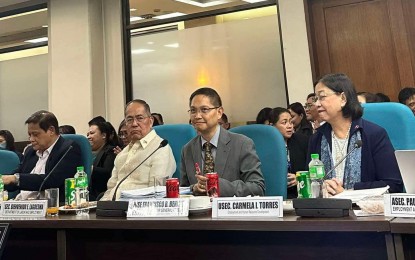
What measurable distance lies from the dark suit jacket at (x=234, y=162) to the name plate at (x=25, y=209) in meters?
0.70

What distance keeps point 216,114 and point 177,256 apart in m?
0.89

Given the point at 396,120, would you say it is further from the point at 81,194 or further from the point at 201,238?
the point at 81,194

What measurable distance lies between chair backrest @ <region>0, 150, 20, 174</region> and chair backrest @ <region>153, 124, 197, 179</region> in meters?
1.05

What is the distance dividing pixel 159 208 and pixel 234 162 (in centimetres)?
69

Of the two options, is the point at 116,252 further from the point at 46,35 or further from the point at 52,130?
the point at 46,35

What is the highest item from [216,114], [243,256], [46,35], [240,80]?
[46,35]

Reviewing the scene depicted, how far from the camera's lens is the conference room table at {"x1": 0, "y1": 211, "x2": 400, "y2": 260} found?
983 mm

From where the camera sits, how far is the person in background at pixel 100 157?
9.62 feet

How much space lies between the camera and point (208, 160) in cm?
193

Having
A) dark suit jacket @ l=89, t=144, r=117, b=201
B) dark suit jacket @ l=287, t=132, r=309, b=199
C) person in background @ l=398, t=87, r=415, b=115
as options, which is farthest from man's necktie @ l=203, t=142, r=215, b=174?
person in background @ l=398, t=87, r=415, b=115

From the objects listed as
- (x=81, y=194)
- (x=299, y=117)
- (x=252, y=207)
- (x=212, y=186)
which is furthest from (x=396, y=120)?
(x=299, y=117)

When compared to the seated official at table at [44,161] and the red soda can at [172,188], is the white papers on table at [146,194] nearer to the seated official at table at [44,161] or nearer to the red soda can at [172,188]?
the red soda can at [172,188]

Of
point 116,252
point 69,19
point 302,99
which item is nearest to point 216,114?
point 116,252

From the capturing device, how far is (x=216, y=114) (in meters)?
1.97
